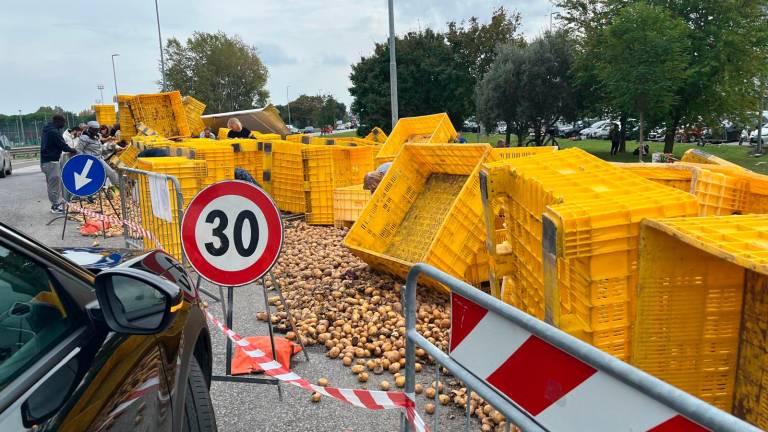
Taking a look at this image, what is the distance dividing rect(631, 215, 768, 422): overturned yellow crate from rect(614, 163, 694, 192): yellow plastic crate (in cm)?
205

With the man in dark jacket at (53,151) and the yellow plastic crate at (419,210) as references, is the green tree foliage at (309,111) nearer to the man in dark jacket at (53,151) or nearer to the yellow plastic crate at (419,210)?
the man in dark jacket at (53,151)

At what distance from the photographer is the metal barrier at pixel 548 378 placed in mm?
1364

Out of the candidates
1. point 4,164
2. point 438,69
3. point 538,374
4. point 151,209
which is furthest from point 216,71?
point 538,374

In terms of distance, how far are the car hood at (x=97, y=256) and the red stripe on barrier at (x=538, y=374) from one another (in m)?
1.87

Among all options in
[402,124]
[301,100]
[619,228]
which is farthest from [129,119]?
[301,100]

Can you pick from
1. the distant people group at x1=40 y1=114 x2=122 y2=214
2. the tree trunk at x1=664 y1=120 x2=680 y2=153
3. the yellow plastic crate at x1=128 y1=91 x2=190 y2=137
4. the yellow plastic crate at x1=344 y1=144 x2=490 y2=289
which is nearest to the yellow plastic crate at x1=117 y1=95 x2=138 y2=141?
the yellow plastic crate at x1=128 y1=91 x2=190 y2=137

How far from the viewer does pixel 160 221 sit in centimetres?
719

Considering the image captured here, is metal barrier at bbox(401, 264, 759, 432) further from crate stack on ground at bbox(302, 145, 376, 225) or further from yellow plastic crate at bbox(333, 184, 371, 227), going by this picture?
crate stack on ground at bbox(302, 145, 376, 225)

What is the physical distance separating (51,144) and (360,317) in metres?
9.90

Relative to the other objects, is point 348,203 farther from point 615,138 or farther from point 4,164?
point 615,138

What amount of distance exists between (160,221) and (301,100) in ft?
274

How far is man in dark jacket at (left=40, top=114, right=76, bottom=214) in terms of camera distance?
11.9m

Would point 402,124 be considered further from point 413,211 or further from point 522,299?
point 522,299

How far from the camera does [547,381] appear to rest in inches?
70.1
